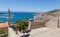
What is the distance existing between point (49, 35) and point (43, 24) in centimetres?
332

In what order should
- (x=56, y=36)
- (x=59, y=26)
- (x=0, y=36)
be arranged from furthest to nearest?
(x=0, y=36) < (x=59, y=26) < (x=56, y=36)

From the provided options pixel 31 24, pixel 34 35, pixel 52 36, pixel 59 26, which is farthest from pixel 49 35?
pixel 31 24

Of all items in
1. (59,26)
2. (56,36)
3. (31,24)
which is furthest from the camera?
(31,24)

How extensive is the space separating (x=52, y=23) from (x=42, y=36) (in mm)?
3196

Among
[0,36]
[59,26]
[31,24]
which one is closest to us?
[59,26]

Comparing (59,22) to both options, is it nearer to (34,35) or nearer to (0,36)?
(34,35)

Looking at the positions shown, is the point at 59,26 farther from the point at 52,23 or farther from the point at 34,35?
the point at 34,35

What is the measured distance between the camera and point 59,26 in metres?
9.33

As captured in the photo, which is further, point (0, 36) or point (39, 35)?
point (0, 36)

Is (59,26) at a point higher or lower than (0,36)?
higher

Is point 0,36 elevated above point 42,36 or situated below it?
below

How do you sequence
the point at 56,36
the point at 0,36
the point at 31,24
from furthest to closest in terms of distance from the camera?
the point at 0,36
the point at 31,24
the point at 56,36

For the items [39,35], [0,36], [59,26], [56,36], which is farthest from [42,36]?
[0,36]

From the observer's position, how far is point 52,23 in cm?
1022
